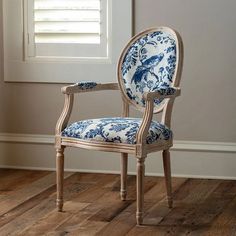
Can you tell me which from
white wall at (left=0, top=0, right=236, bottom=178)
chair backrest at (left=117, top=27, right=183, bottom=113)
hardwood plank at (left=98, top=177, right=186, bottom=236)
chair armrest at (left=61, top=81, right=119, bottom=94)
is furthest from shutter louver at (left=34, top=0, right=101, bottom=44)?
hardwood plank at (left=98, top=177, right=186, bottom=236)

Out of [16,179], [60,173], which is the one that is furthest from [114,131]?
[16,179]

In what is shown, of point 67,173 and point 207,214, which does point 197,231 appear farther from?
point 67,173

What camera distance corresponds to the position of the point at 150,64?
131 inches

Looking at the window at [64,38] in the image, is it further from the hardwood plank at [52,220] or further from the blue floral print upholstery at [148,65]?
the hardwood plank at [52,220]

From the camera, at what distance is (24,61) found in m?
4.07

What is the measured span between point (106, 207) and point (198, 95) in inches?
38.2

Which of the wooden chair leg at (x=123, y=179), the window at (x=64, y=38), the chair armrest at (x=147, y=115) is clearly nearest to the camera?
the chair armrest at (x=147, y=115)

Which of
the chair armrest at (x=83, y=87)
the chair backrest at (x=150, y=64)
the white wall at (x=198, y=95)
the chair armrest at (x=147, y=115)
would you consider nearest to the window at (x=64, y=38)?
the white wall at (x=198, y=95)

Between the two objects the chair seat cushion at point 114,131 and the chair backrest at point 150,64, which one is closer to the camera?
the chair seat cushion at point 114,131

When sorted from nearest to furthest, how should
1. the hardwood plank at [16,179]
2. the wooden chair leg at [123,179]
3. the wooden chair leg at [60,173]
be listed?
the wooden chair leg at [60,173], the wooden chair leg at [123,179], the hardwood plank at [16,179]

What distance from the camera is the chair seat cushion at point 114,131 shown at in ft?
9.59

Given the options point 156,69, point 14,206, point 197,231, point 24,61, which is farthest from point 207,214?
point 24,61

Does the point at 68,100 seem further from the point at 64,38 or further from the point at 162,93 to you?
the point at 64,38

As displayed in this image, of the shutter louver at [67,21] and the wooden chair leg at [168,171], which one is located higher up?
the shutter louver at [67,21]
